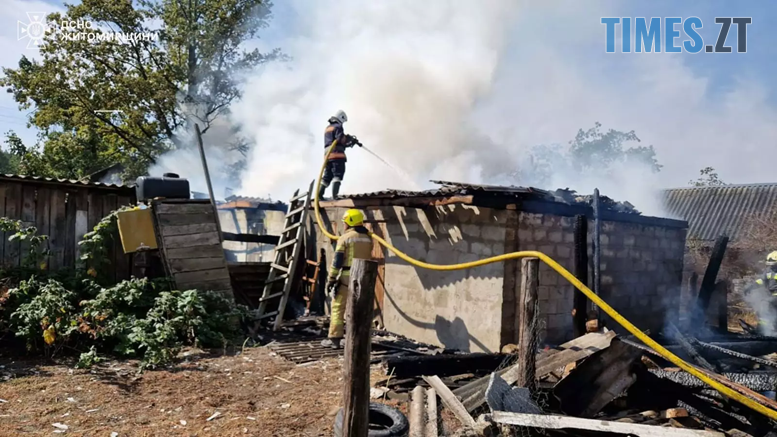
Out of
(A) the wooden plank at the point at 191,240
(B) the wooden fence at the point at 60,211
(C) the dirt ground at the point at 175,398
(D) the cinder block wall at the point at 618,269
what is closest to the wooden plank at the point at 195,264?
(A) the wooden plank at the point at 191,240

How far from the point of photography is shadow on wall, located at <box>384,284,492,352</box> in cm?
735

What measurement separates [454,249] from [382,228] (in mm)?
1823

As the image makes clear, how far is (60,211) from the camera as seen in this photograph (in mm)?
8047

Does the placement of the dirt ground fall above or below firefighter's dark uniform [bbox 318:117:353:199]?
below

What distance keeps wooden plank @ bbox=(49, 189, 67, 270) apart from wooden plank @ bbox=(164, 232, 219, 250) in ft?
5.16

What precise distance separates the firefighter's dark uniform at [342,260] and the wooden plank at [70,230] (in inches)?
166

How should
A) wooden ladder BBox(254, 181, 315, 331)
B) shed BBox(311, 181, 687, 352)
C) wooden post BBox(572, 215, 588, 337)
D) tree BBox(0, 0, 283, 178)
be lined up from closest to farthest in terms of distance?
wooden post BBox(572, 215, 588, 337)
shed BBox(311, 181, 687, 352)
wooden ladder BBox(254, 181, 315, 331)
tree BBox(0, 0, 283, 178)

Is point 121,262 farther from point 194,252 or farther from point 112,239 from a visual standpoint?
point 194,252

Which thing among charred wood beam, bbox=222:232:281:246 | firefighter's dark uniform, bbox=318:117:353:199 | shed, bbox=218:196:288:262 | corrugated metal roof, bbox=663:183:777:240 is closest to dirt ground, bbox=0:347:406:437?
charred wood beam, bbox=222:232:281:246

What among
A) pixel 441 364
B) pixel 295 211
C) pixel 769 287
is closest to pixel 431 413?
pixel 441 364

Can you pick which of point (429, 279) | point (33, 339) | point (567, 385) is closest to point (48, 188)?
point (33, 339)

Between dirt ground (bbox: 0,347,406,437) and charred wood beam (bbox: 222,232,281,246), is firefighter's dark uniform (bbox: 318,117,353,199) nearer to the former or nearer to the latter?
charred wood beam (bbox: 222,232,281,246)

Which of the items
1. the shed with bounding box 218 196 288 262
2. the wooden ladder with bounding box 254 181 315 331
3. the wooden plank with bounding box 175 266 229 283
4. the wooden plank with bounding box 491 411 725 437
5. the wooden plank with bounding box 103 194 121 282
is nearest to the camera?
the wooden plank with bounding box 491 411 725 437

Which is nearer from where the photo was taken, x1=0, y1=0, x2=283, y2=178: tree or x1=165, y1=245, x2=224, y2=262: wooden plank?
x1=165, y1=245, x2=224, y2=262: wooden plank
